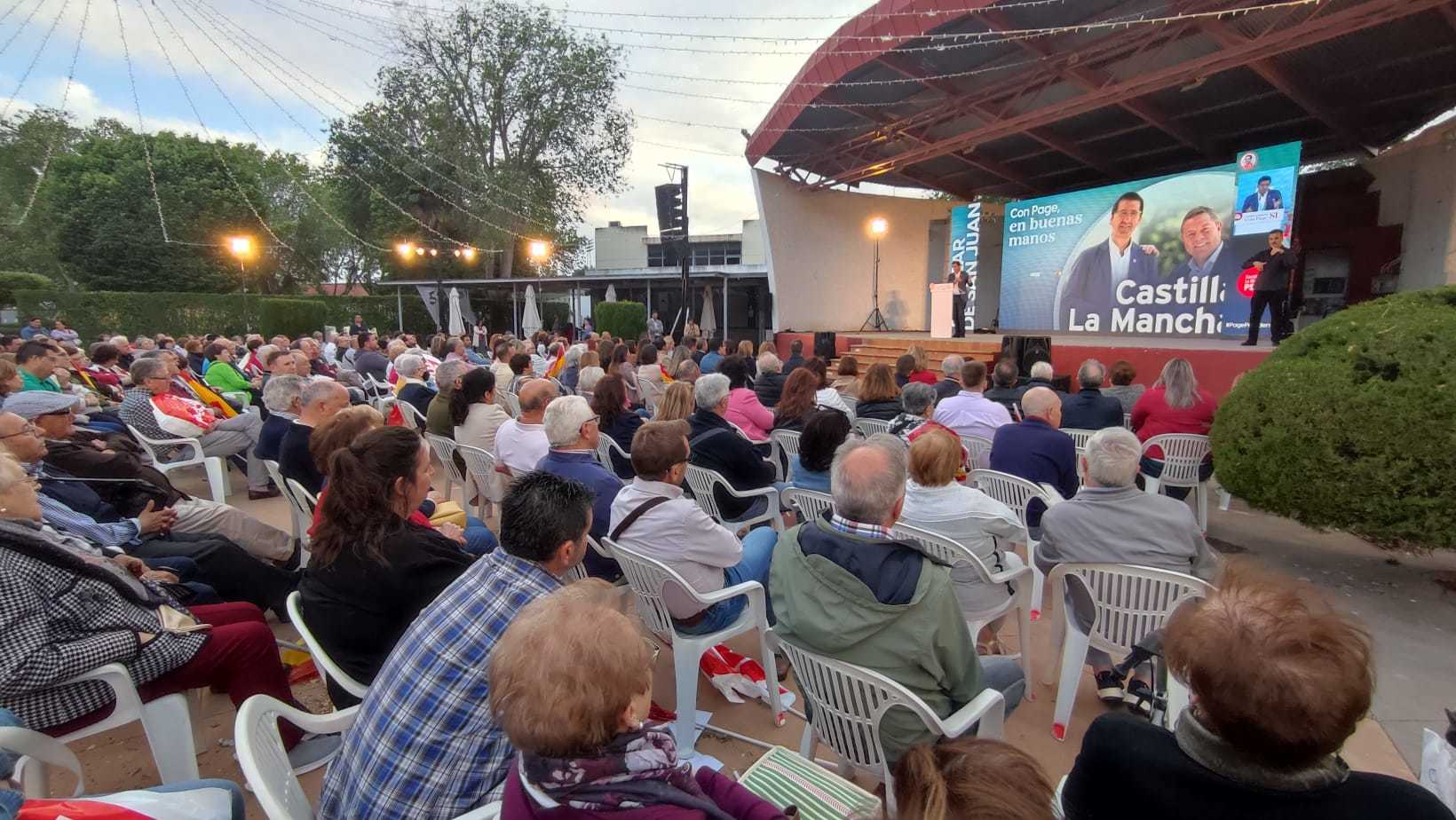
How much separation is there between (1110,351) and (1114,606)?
744 centimetres

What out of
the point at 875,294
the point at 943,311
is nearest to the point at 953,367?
the point at 943,311

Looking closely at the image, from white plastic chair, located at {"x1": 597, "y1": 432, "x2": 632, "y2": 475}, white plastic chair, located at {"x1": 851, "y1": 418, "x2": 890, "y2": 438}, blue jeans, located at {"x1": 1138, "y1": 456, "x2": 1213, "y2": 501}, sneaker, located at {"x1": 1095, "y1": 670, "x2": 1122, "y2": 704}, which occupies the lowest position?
sneaker, located at {"x1": 1095, "y1": 670, "x2": 1122, "y2": 704}

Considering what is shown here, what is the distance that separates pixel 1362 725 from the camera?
8.08 feet

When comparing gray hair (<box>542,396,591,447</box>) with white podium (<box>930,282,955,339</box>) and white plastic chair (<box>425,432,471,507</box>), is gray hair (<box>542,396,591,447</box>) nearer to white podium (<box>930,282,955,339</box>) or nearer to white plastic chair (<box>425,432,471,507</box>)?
white plastic chair (<box>425,432,471,507</box>)

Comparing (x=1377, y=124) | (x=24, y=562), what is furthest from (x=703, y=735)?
(x=1377, y=124)

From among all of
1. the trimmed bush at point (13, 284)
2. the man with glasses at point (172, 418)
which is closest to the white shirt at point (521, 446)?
the man with glasses at point (172, 418)

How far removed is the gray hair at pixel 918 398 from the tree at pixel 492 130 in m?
19.1

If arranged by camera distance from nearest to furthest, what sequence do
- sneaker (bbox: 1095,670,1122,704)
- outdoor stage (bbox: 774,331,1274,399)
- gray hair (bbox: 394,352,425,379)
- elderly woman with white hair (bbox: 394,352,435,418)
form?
1. sneaker (bbox: 1095,670,1122,704)
2. elderly woman with white hair (bbox: 394,352,435,418)
3. gray hair (bbox: 394,352,425,379)
4. outdoor stage (bbox: 774,331,1274,399)

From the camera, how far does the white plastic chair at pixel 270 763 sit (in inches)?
44.7

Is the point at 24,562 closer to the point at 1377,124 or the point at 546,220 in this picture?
the point at 1377,124

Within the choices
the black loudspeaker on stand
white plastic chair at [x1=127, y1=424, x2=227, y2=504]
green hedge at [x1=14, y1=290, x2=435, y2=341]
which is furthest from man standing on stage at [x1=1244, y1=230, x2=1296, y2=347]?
green hedge at [x1=14, y1=290, x2=435, y2=341]

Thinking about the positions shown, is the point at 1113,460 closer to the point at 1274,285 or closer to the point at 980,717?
the point at 980,717

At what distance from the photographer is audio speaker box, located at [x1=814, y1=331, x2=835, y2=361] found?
12.9m

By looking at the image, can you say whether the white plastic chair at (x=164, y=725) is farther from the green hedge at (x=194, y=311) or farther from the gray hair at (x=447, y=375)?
the green hedge at (x=194, y=311)
